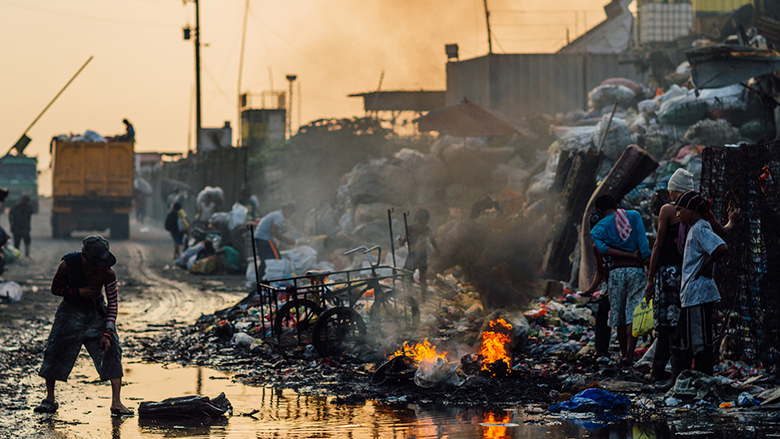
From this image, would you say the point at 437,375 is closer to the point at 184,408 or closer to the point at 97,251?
the point at 184,408

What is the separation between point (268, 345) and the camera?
8797 mm

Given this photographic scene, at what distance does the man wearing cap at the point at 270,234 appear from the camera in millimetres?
13039

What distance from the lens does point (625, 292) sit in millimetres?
7023

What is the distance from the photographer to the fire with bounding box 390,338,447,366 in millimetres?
7102

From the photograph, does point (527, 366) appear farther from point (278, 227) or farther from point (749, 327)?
point (278, 227)

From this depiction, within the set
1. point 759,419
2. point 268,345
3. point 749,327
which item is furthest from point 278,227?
point 759,419

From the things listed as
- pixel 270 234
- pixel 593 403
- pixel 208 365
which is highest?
pixel 270 234

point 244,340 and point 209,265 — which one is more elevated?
point 209,265

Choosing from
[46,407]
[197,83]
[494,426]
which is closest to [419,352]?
[494,426]

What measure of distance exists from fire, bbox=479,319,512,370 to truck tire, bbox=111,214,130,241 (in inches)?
782

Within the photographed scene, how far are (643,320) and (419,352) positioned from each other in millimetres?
2043

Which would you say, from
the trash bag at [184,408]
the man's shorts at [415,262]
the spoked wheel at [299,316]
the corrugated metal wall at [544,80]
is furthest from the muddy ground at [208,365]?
the corrugated metal wall at [544,80]

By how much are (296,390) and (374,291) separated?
2.08m

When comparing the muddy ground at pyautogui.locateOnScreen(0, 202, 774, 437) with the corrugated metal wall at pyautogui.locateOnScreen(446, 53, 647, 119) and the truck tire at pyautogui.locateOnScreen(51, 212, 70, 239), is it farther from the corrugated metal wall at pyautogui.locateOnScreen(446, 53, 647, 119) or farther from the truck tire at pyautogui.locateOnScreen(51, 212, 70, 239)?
the corrugated metal wall at pyautogui.locateOnScreen(446, 53, 647, 119)
